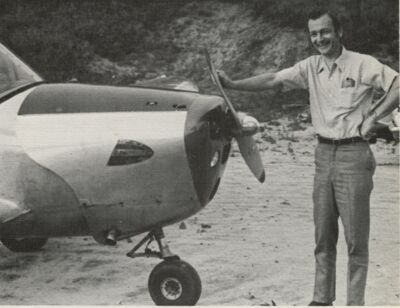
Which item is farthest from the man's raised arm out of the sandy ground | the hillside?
the hillside

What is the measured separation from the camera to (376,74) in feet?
12.0

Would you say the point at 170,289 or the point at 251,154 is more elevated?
the point at 251,154

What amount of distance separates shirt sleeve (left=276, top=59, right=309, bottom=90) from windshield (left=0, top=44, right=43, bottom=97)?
1557 mm

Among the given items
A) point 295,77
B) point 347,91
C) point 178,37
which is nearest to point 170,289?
point 295,77

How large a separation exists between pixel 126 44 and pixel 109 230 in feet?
50.8

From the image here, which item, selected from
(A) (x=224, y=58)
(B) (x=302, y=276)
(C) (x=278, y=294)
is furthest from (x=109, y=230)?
(A) (x=224, y=58)

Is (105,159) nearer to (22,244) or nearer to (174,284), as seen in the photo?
(174,284)

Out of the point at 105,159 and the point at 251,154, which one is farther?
the point at 251,154

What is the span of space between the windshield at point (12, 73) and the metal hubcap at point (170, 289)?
1.44 meters

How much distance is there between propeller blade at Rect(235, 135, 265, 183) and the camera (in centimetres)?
420

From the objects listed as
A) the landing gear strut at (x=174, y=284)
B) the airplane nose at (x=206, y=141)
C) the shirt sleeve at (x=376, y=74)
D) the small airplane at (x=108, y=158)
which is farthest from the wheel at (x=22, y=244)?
the shirt sleeve at (x=376, y=74)

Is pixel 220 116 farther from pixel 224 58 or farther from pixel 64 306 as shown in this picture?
pixel 224 58

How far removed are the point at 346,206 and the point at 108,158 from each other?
1272 mm

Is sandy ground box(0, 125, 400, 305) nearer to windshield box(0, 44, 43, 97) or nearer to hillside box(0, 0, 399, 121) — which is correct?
windshield box(0, 44, 43, 97)
